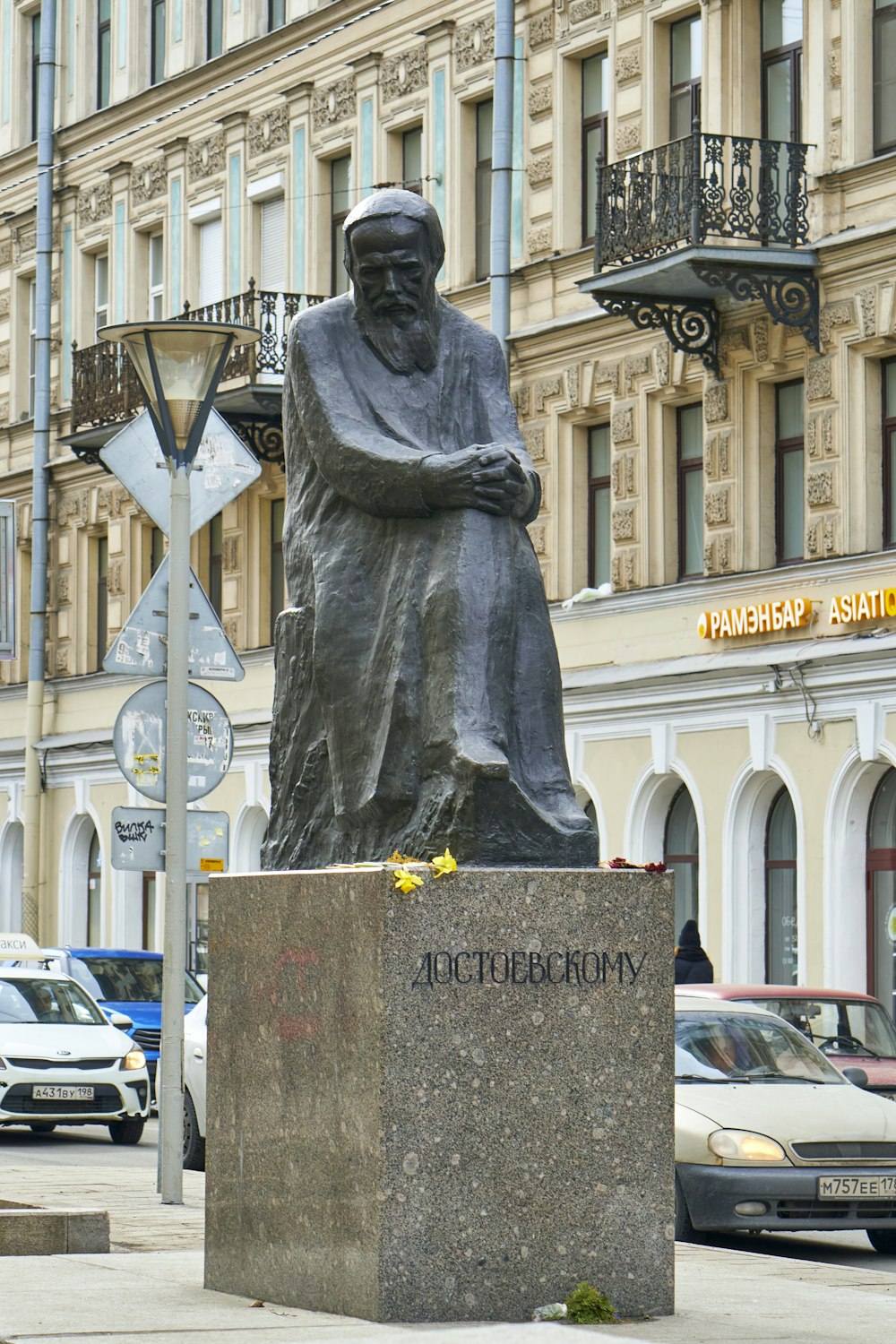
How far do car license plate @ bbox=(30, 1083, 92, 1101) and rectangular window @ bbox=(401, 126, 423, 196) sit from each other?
1471 centimetres

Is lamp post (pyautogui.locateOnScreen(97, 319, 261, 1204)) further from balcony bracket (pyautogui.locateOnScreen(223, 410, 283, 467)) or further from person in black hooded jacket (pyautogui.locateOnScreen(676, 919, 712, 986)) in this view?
balcony bracket (pyautogui.locateOnScreen(223, 410, 283, 467))

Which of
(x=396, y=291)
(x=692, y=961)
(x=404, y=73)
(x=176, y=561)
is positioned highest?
(x=404, y=73)

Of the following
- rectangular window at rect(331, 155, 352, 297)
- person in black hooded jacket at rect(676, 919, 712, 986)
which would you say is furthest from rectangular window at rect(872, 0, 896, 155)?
rectangular window at rect(331, 155, 352, 297)

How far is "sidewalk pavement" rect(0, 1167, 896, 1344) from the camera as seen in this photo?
775 cm

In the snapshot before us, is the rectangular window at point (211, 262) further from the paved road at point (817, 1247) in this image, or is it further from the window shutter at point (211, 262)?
the paved road at point (817, 1247)

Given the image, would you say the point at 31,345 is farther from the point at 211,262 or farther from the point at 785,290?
the point at 785,290

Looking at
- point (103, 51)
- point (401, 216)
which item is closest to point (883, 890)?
point (401, 216)

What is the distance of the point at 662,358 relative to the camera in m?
29.0

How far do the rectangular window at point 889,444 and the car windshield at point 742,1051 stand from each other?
10870mm

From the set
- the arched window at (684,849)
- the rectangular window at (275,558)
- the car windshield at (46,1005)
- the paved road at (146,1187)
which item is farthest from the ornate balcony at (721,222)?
the rectangular window at (275,558)

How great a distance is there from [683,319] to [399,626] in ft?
63.9

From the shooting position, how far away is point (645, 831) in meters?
28.9

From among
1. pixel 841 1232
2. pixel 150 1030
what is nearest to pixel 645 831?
pixel 150 1030

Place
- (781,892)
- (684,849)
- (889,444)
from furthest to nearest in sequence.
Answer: (684,849) → (781,892) → (889,444)
